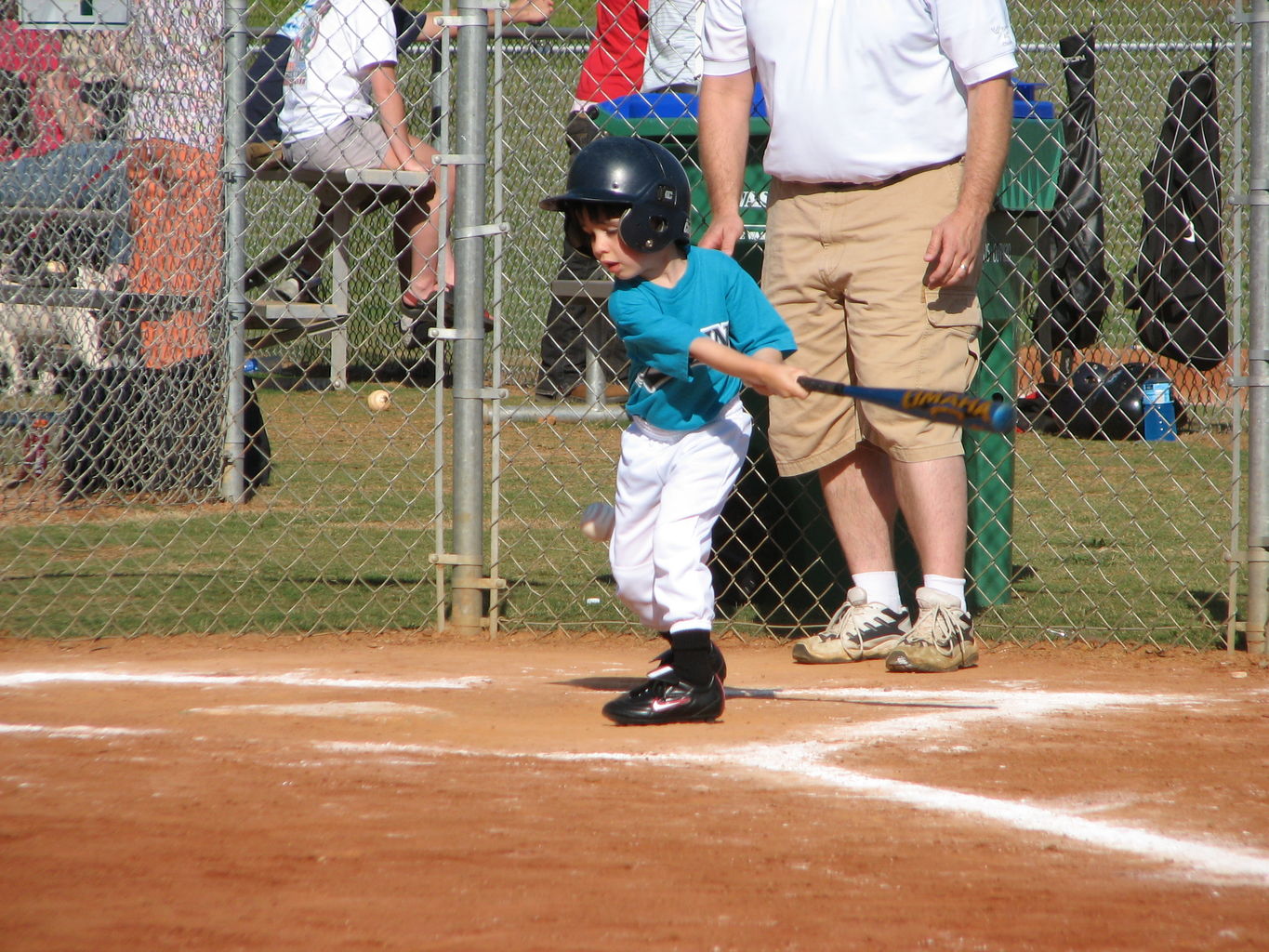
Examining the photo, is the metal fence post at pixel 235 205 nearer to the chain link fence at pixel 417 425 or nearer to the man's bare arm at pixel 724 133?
the chain link fence at pixel 417 425

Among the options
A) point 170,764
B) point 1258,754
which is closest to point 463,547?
point 170,764

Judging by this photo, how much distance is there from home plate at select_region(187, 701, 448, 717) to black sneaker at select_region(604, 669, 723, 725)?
1.63 feet

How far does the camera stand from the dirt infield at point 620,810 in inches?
89.4

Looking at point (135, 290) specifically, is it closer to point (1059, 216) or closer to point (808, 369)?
point (808, 369)

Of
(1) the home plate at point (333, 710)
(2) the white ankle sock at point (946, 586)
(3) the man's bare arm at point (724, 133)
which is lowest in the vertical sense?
(1) the home plate at point (333, 710)

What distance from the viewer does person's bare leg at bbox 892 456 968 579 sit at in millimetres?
4258

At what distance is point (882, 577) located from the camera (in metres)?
4.52

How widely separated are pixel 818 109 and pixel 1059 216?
580 centimetres

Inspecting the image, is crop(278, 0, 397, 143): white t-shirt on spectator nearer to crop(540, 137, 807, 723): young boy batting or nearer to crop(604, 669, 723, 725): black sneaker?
crop(540, 137, 807, 723): young boy batting

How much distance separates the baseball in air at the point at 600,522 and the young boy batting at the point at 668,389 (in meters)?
0.05

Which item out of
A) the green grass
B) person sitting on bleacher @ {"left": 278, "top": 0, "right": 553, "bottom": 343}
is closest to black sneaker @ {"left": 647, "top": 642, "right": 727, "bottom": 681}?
the green grass

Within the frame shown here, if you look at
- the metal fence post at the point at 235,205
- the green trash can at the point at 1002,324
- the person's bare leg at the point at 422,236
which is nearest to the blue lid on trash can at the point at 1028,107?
the green trash can at the point at 1002,324

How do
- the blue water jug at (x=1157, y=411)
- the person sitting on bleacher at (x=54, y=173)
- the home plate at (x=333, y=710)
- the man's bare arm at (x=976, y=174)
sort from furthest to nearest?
the blue water jug at (x=1157, y=411) → the person sitting on bleacher at (x=54, y=173) → the man's bare arm at (x=976, y=174) → the home plate at (x=333, y=710)

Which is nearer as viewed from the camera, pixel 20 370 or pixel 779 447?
pixel 779 447
